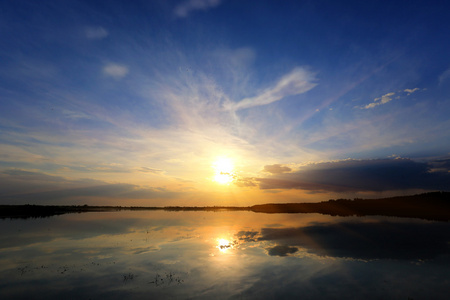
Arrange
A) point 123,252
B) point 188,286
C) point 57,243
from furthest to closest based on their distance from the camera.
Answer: point 57,243, point 123,252, point 188,286

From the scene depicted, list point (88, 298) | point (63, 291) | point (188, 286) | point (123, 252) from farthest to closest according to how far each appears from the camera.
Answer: point (123, 252) → point (188, 286) → point (63, 291) → point (88, 298)

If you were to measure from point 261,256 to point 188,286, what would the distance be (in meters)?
11.7

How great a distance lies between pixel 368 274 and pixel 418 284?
136 inches

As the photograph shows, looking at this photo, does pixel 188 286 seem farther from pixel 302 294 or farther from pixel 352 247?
pixel 352 247

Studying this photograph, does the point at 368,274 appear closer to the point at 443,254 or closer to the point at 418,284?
the point at 418,284

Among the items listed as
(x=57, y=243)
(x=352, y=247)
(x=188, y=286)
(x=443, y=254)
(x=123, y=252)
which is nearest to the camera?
(x=188, y=286)

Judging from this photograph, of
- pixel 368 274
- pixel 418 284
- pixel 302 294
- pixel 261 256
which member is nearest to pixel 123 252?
pixel 261 256

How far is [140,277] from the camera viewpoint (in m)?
19.2

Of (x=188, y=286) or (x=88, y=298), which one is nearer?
(x=88, y=298)

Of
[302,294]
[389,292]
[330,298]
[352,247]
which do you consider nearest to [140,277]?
[302,294]

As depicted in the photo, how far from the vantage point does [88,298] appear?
1502 centimetres

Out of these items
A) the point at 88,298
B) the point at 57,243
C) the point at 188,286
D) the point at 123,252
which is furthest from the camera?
the point at 57,243

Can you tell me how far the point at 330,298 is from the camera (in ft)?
49.4

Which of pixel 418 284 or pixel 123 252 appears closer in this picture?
pixel 418 284
